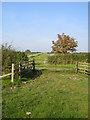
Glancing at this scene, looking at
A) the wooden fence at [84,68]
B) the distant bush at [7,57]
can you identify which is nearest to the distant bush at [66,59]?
the wooden fence at [84,68]

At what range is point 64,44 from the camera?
48000 mm

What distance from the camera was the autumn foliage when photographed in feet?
157

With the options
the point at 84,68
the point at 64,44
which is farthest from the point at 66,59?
the point at 64,44

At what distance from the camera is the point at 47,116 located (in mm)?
3832

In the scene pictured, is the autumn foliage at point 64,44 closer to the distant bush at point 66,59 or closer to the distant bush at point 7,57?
the distant bush at point 66,59

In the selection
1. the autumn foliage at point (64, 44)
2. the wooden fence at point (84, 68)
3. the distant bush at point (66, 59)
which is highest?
the autumn foliage at point (64, 44)

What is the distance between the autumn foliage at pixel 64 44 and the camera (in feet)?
157

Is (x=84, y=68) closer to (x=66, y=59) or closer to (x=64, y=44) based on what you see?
(x=66, y=59)

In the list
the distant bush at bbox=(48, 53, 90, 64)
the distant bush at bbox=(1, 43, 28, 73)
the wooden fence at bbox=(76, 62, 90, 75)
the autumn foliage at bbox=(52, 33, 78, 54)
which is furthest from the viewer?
the autumn foliage at bbox=(52, 33, 78, 54)

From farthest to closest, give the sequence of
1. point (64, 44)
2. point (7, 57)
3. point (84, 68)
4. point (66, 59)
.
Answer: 1. point (64, 44)
2. point (66, 59)
3. point (84, 68)
4. point (7, 57)

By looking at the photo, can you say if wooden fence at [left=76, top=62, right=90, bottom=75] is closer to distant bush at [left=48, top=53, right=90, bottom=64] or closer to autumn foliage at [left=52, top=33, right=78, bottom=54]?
distant bush at [left=48, top=53, right=90, bottom=64]

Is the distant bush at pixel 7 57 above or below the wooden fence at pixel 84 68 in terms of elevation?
above

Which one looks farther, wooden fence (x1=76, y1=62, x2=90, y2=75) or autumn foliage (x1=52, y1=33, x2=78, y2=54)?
autumn foliage (x1=52, y1=33, x2=78, y2=54)

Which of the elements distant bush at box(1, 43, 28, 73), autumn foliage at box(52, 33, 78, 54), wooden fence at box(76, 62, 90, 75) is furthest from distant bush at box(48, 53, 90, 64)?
distant bush at box(1, 43, 28, 73)
